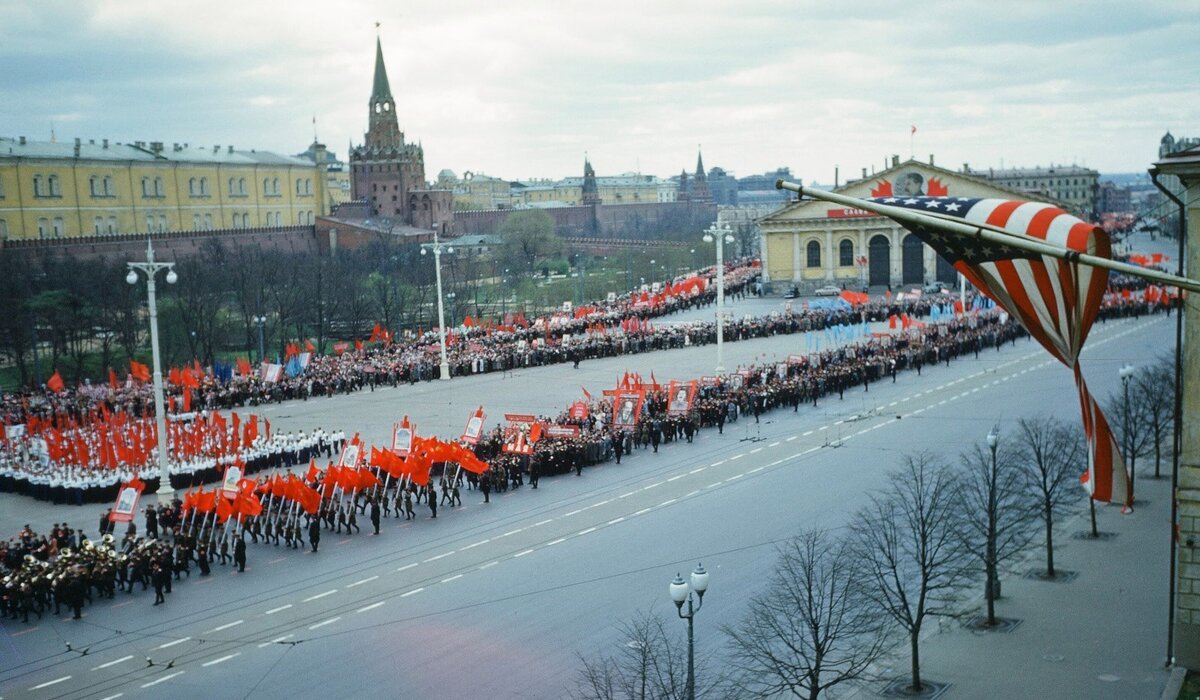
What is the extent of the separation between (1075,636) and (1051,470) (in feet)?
18.7

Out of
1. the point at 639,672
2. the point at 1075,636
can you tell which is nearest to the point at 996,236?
the point at 639,672

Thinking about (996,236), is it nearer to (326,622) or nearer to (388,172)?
(326,622)

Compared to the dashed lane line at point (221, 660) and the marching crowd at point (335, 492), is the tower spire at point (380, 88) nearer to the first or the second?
the marching crowd at point (335, 492)

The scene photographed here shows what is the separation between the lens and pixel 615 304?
7644cm

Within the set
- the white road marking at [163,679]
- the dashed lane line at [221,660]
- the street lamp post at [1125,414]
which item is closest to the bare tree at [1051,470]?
the street lamp post at [1125,414]

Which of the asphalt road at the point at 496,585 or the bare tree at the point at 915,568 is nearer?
the bare tree at the point at 915,568

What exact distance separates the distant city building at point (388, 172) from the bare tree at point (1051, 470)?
4591 inches

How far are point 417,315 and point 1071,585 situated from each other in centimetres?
6351

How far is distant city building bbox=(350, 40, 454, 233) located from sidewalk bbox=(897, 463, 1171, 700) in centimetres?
11985

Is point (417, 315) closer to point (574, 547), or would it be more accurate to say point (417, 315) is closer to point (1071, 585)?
point (574, 547)

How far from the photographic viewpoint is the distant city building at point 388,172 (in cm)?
13738

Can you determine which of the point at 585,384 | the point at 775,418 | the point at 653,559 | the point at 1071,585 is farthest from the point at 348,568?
the point at 585,384

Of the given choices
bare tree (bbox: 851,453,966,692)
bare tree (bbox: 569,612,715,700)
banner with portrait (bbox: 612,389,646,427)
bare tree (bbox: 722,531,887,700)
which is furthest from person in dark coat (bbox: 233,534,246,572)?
banner with portrait (bbox: 612,389,646,427)

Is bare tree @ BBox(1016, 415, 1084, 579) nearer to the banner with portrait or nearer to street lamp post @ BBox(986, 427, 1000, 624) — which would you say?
street lamp post @ BBox(986, 427, 1000, 624)
